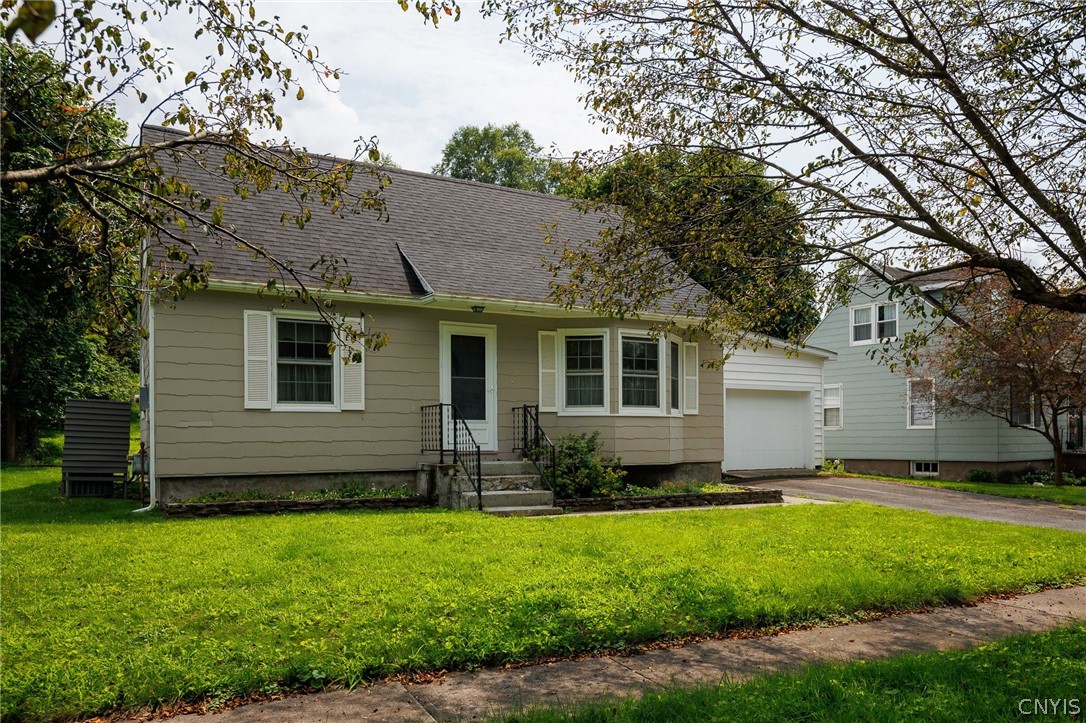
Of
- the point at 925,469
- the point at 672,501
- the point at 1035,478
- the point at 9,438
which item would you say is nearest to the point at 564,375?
the point at 672,501

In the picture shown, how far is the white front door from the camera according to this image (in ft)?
44.8

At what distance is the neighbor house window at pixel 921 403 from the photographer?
68.1ft

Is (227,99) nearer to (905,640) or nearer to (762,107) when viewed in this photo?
(762,107)

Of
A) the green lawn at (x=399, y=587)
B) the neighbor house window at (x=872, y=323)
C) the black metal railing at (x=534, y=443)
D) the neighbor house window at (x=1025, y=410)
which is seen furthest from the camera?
the neighbor house window at (x=872, y=323)

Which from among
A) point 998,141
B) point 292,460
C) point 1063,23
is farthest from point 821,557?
point 292,460

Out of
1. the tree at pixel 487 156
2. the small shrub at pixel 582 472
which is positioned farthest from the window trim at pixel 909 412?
the tree at pixel 487 156

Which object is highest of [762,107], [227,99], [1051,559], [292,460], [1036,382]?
[762,107]

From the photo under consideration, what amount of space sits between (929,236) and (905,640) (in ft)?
10.3

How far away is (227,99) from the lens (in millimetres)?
5477

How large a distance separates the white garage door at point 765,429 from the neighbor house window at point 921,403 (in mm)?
2932

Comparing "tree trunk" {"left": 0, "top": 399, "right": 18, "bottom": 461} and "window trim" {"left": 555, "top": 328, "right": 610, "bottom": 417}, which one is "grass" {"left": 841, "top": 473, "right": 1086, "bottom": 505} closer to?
"window trim" {"left": 555, "top": 328, "right": 610, "bottom": 417}

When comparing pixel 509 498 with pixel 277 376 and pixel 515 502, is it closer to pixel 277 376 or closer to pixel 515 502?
pixel 515 502

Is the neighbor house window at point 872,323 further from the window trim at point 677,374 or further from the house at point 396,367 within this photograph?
the window trim at point 677,374

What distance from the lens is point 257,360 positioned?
12.1m
